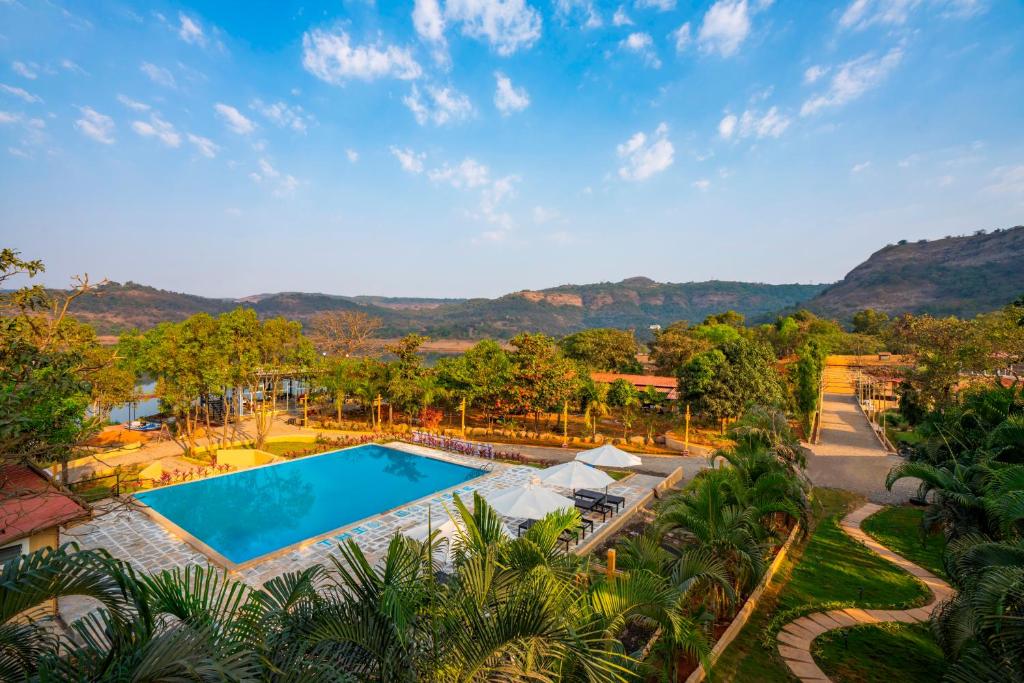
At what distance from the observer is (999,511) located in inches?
222

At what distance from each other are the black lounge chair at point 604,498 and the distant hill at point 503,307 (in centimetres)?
4972

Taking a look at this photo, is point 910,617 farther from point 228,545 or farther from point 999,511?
point 228,545

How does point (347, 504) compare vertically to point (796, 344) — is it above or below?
below

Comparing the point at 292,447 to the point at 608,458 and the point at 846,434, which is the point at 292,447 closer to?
the point at 608,458

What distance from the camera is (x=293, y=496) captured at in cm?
1605

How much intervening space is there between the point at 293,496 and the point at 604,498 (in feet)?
34.6

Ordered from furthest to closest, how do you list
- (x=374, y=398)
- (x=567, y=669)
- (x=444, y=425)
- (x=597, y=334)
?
(x=597, y=334) < (x=444, y=425) < (x=374, y=398) < (x=567, y=669)

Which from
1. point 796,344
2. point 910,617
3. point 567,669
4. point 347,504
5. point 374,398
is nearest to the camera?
point 567,669

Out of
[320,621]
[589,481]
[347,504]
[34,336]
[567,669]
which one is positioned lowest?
[347,504]

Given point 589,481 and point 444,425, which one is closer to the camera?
point 589,481

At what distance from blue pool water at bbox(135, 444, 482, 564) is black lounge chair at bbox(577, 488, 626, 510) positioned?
5207 millimetres

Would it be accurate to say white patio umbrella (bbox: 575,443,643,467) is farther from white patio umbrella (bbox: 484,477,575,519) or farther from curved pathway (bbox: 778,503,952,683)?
curved pathway (bbox: 778,503,952,683)

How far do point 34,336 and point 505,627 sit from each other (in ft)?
26.4

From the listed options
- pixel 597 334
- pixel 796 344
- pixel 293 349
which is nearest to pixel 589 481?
pixel 293 349
